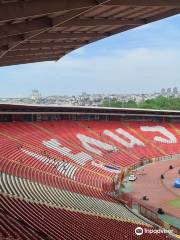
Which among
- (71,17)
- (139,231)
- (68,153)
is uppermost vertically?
(71,17)

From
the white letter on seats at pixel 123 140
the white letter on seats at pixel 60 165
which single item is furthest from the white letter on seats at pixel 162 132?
the white letter on seats at pixel 60 165

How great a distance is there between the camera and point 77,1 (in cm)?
1188

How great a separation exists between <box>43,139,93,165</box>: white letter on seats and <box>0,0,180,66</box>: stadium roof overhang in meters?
17.0

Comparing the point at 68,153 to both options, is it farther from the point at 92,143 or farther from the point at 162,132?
the point at 162,132

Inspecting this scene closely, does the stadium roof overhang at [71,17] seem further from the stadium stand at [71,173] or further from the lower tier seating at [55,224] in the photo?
the lower tier seating at [55,224]

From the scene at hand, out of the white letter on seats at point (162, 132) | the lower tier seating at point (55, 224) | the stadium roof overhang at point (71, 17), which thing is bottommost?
the white letter on seats at point (162, 132)

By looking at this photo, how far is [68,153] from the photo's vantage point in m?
42.9

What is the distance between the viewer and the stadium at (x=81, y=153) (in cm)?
1578

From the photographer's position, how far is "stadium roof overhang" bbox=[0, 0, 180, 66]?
11.8 meters

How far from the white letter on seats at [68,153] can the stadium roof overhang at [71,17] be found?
55.9 feet

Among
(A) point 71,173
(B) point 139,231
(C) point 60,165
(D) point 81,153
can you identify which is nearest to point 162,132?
(D) point 81,153

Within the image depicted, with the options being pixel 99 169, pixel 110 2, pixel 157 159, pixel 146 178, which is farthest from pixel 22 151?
pixel 110 2

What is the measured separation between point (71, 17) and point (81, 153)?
31107 mm

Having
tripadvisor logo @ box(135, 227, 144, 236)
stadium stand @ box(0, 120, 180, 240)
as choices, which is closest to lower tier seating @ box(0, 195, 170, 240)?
stadium stand @ box(0, 120, 180, 240)
